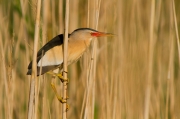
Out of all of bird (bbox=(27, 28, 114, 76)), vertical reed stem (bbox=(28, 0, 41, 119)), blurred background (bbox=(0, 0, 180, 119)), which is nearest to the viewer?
vertical reed stem (bbox=(28, 0, 41, 119))

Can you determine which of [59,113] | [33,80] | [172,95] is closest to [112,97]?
[59,113]

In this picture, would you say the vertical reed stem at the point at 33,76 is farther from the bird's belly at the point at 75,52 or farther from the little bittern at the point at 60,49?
the bird's belly at the point at 75,52

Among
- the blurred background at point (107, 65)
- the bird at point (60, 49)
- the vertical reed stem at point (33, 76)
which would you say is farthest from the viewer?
the blurred background at point (107, 65)

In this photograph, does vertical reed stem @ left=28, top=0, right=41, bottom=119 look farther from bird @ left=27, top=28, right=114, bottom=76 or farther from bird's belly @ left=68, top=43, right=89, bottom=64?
bird's belly @ left=68, top=43, right=89, bottom=64

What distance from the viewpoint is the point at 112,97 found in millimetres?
1666

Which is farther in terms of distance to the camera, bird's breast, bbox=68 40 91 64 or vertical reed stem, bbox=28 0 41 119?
bird's breast, bbox=68 40 91 64

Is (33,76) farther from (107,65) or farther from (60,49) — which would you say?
(107,65)

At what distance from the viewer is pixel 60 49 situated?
153cm

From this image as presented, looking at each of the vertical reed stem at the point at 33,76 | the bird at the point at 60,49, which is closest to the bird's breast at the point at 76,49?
the bird at the point at 60,49

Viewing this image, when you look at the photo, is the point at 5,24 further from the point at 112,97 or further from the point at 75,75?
the point at 112,97

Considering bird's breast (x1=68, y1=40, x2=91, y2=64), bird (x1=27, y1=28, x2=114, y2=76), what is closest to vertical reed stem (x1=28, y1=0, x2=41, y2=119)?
bird (x1=27, y1=28, x2=114, y2=76)

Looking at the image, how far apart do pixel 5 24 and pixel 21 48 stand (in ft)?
0.51

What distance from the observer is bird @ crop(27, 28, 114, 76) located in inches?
60.0

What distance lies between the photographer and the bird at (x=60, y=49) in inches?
60.0
